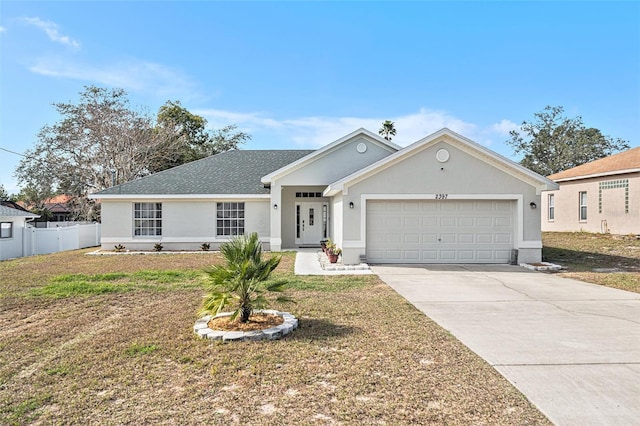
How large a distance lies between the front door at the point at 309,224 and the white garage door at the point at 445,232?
6759mm

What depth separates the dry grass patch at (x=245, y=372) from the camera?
368cm

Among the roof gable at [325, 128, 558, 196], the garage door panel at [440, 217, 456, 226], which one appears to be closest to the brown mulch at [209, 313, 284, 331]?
the roof gable at [325, 128, 558, 196]

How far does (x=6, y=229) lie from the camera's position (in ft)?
61.2

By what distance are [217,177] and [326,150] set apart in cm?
592

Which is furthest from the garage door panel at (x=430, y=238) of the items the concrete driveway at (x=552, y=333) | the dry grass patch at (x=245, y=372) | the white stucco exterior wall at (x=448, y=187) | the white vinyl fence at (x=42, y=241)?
the white vinyl fence at (x=42, y=241)

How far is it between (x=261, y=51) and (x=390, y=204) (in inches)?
320

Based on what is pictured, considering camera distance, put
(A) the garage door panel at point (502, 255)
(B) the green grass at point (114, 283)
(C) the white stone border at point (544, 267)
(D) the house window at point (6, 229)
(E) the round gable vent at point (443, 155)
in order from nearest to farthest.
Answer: (B) the green grass at point (114, 283) → (C) the white stone border at point (544, 267) → (E) the round gable vent at point (443, 155) → (A) the garage door panel at point (502, 255) → (D) the house window at point (6, 229)

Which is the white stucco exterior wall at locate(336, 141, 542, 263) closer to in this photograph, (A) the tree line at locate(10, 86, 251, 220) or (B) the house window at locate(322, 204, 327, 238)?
(B) the house window at locate(322, 204, 327, 238)

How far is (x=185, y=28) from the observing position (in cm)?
1402

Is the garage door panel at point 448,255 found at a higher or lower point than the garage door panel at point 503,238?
lower

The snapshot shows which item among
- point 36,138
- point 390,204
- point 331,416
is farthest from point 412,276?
point 36,138

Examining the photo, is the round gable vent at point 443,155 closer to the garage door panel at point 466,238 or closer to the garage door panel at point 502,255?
the garage door panel at point 466,238

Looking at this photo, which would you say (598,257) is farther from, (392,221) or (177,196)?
(177,196)

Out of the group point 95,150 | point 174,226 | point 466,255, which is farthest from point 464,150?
point 95,150
